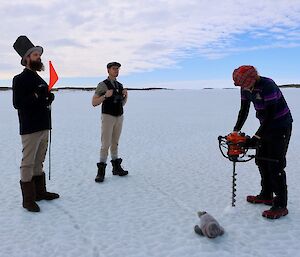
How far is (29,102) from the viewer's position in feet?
16.7

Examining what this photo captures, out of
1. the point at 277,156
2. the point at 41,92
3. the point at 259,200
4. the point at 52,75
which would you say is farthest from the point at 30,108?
the point at 259,200

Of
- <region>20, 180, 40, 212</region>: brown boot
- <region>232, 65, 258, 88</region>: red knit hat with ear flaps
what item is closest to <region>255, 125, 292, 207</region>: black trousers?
<region>232, 65, 258, 88</region>: red knit hat with ear flaps

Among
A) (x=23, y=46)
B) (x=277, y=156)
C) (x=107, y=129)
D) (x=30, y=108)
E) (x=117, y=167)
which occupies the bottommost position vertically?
(x=117, y=167)

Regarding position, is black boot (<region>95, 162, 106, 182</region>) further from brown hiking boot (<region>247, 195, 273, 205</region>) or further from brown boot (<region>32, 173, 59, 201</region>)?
brown hiking boot (<region>247, 195, 273, 205</region>)

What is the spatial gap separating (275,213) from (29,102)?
11.4 feet

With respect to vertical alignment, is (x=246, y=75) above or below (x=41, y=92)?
above

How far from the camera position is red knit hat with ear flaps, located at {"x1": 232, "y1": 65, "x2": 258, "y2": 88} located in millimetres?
4664

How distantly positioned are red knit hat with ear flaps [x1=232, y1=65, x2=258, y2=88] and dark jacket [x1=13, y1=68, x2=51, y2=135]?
2.58 m

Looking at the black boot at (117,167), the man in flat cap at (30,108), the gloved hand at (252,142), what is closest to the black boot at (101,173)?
the black boot at (117,167)

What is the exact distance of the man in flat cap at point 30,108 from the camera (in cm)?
510

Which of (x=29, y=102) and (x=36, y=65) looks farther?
(x=36, y=65)

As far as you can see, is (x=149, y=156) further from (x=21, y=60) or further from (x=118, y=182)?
(x=21, y=60)

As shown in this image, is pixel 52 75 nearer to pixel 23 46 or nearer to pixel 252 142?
pixel 23 46

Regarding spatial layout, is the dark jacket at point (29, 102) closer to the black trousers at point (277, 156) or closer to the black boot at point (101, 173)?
the black boot at point (101, 173)
